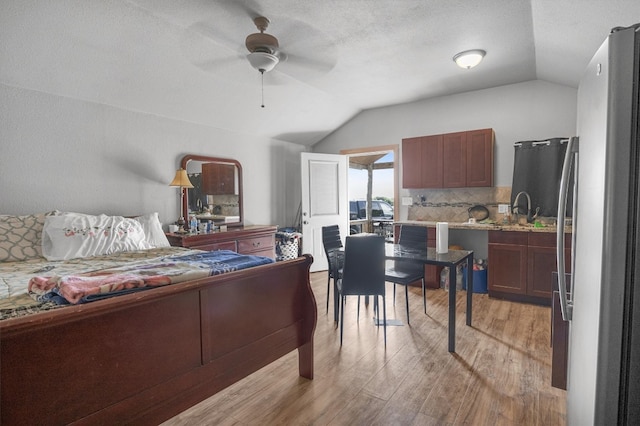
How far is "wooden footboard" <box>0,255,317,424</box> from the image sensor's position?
1.13 metres

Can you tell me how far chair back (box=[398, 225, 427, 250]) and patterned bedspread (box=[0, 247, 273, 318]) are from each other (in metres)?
1.92

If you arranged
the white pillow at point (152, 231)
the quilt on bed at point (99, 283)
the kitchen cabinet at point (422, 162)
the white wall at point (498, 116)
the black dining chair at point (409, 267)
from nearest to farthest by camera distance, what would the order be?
the quilt on bed at point (99, 283) → the black dining chair at point (409, 267) → the white pillow at point (152, 231) → the white wall at point (498, 116) → the kitchen cabinet at point (422, 162)

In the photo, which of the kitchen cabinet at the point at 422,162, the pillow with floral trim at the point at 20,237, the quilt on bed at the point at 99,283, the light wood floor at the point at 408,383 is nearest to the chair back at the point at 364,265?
the light wood floor at the point at 408,383

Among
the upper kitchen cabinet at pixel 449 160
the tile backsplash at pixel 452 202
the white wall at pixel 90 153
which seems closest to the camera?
the white wall at pixel 90 153

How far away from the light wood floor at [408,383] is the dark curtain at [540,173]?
156 centimetres

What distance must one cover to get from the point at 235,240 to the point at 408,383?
9.01ft

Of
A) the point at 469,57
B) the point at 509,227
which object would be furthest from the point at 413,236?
the point at 469,57

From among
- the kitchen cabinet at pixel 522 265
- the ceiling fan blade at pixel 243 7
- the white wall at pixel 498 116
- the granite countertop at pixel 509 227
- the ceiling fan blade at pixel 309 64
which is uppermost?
the ceiling fan blade at pixel 309 64

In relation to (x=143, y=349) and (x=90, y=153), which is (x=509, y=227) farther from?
(x=90, y=153)

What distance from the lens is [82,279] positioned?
1.48m

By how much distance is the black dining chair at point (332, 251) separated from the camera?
3.23m

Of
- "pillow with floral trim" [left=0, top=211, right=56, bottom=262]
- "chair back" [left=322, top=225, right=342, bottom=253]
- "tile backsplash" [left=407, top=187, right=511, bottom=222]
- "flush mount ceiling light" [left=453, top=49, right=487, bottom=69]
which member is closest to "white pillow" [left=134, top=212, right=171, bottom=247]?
"pillow with floral trim" [left=0, top=211, right=56, bottom=262]

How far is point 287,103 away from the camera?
464 cm

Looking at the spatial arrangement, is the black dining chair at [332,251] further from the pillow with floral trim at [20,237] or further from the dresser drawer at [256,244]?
the pillow with floral trim at [20,237]
